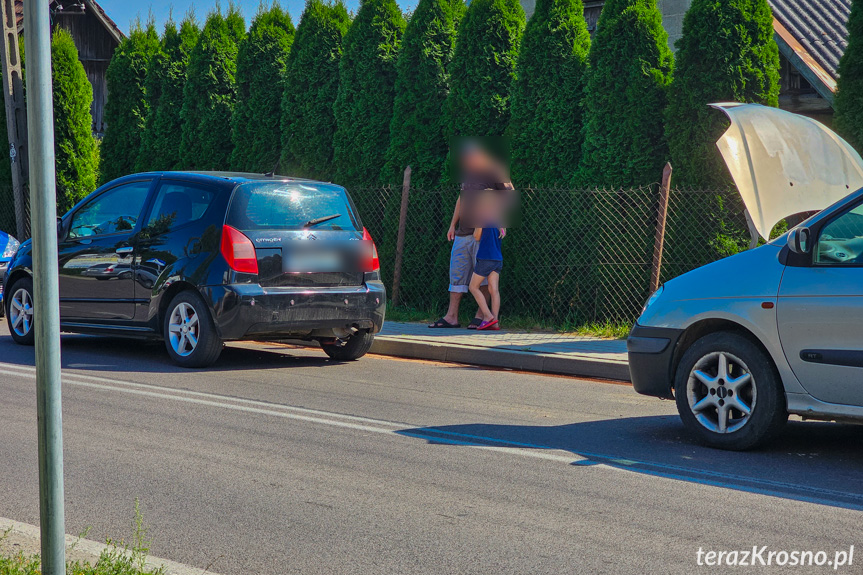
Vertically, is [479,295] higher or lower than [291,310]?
lower

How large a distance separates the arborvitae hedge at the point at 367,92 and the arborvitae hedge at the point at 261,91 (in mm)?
1643

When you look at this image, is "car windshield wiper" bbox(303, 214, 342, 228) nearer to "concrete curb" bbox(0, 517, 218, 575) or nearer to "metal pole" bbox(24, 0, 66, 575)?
"concrete curb" bbox(0, 517, 218, 575)

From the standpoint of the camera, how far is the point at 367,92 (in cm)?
1517

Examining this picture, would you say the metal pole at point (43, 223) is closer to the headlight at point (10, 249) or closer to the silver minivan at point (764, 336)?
the silver minivan at point (764, 336)

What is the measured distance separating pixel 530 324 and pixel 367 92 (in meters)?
5.09

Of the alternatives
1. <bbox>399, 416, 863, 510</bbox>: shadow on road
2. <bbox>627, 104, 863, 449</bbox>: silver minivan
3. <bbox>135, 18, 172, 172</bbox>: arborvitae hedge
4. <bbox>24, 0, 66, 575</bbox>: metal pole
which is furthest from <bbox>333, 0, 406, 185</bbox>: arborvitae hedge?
<bbox>24, 0, 66, 575</bbox>: metal pole

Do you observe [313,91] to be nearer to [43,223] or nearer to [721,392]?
[721,392]

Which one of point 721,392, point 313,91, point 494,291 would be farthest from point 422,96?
point 721,392

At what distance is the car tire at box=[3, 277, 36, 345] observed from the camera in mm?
10461

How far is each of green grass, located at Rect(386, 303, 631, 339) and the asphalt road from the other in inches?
121

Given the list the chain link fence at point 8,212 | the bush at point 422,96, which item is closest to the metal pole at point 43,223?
the bush at point 422,96

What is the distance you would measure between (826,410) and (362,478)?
2.55 meters

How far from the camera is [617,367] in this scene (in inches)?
355

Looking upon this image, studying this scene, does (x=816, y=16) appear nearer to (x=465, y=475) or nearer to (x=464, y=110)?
(x=464, y=110)
